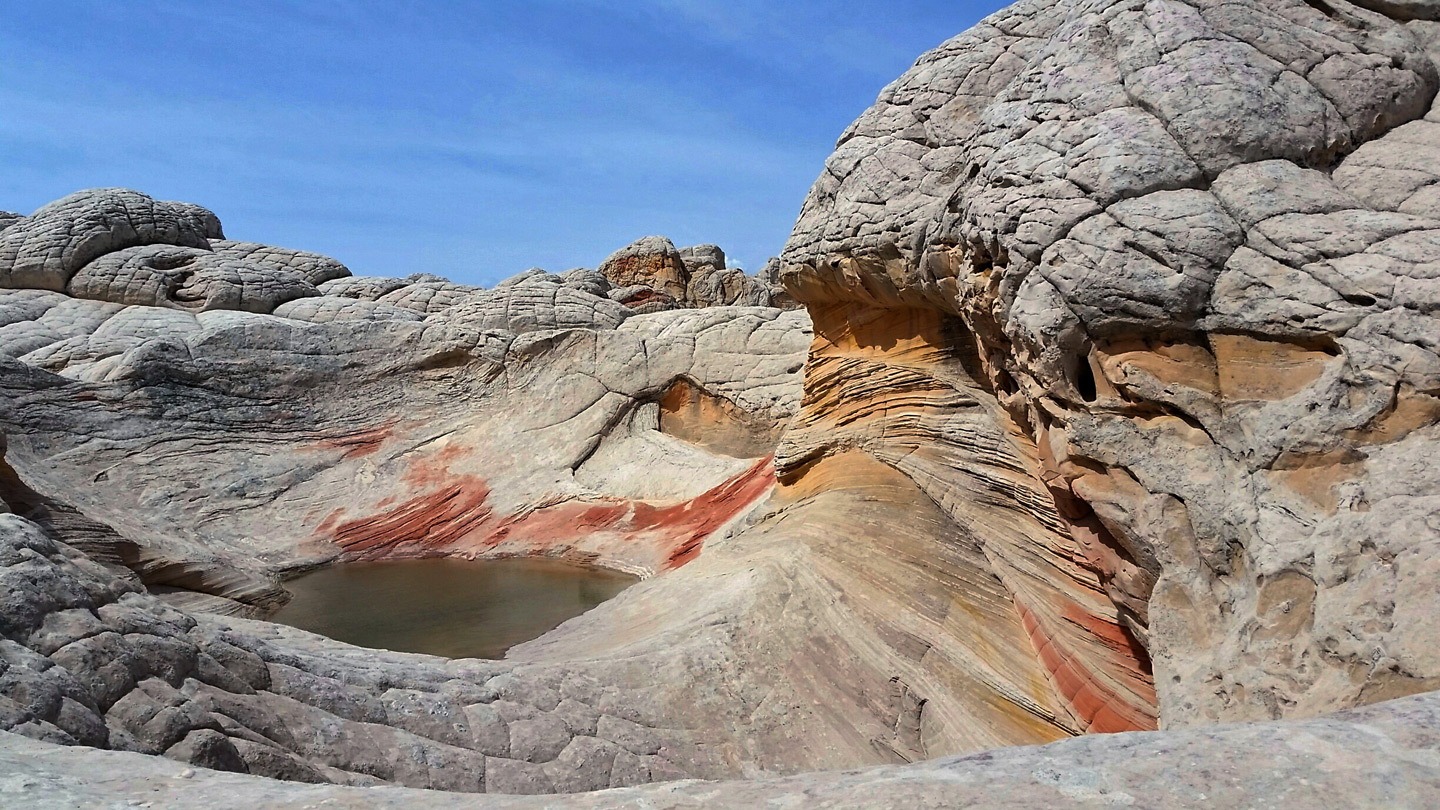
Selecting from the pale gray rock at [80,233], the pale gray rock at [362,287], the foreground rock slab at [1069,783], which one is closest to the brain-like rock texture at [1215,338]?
the foreground rock slab at [1069,783]

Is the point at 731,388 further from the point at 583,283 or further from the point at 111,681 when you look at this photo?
the point at 111,681

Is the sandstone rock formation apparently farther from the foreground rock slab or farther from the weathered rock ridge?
the foreground rock slab

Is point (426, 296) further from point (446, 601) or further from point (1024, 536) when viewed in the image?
point (1024, 536)

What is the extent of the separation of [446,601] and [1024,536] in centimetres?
477

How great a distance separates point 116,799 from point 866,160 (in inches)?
170

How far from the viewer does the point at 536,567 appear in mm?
8609

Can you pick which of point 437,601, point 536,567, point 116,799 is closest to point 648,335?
point 536,567

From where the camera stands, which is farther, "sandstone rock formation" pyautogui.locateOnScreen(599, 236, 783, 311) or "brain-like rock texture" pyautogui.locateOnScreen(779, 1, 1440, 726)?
"sandstone rock formation" pyautogui.locateOnScreen(599, 236, 783, 311)

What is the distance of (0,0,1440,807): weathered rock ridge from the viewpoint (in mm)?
2066

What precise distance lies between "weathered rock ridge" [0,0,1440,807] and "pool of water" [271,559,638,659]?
0.63m

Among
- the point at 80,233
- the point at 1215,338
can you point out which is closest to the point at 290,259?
the point at 80,233

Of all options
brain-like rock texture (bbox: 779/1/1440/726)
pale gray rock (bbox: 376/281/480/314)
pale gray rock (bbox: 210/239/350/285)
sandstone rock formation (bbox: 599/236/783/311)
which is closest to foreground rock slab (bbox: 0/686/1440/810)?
brain-like rock texture (bbox: 779/1/1440/726)

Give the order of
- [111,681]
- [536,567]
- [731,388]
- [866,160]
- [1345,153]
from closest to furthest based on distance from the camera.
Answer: [111,681] → [1345,153] → [866,160] → [536,567] → [731,388]

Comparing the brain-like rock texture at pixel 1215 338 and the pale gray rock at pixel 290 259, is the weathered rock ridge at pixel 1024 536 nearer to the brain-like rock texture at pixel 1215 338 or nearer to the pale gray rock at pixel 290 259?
the brain-like rock texture at pixel 1215 338
